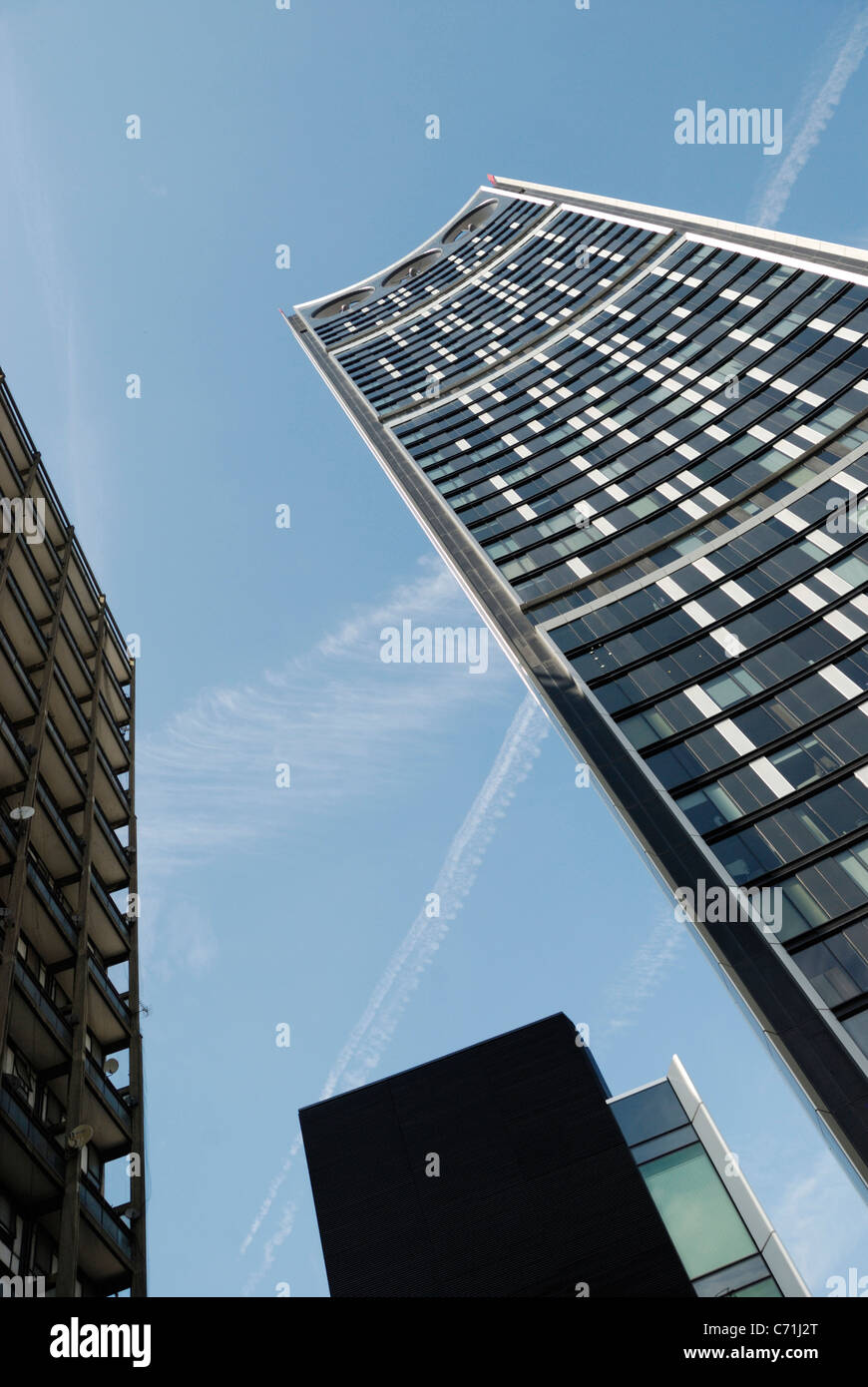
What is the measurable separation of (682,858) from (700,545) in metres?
19.4

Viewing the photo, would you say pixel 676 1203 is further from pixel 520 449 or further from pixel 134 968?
pixel 520 449

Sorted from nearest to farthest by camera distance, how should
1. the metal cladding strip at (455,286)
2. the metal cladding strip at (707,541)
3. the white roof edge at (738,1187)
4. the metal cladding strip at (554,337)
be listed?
the white roof edge at (738,1187)
the metal cladding strip at (707,541)
the metal cladding strip at (554,337)
the metal cladding strip at (455,286)

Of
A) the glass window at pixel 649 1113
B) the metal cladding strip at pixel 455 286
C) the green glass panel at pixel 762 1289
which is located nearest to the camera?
the green glass panel at pixel 762 1289

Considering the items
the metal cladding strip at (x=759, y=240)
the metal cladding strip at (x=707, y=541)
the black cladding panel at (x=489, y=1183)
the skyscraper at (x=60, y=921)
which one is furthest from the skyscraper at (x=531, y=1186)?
the metal cladding strip at (x=759, y=240)

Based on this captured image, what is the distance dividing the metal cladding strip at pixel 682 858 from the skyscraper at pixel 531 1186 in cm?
374

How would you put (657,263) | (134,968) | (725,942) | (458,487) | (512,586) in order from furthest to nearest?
1. (657,263)
2. (458,487)
3. (512,586)
4. (725,942)
5. (134,968)

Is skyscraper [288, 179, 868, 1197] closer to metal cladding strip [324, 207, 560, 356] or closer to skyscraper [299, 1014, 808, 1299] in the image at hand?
skyscraper [299, 1014, 808, 1299]

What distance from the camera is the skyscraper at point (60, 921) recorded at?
695 inches

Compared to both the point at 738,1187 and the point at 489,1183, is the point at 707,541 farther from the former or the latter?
the point at 489,1183

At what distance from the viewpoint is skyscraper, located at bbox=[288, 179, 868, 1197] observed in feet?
101

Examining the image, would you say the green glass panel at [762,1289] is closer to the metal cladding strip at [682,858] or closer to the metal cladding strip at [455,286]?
the metal cladding strip at [682,858]
